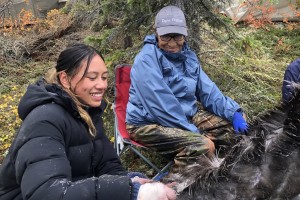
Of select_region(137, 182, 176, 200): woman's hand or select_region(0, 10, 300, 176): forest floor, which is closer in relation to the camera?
select_region(137, 182, 176, 200): woman's hand

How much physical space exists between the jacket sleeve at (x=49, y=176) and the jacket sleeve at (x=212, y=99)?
2.82 m

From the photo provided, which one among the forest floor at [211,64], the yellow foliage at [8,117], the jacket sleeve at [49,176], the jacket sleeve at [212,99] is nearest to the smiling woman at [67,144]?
the jacket sleeve at [49,176]

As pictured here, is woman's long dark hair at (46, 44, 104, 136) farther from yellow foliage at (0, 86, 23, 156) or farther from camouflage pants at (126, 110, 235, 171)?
yellow foliage at (0, 86, 23, 156)

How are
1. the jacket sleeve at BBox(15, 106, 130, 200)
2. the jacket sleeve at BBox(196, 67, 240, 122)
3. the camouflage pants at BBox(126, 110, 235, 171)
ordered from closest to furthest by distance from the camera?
the jacket sleeve at BBox(15, 106, 130, 200) < the camouflage pants at BBox(126, 110, 235, 171) < the jacket sleeve at BBox(196, 67, 240, 122)

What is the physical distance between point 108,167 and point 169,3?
339 cm

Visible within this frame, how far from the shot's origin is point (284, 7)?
10.8m

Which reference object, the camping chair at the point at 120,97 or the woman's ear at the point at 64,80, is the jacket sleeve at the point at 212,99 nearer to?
the camping chair at the point at 120,97

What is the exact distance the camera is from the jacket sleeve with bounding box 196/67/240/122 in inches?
172

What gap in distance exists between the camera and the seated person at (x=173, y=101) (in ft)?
12.7

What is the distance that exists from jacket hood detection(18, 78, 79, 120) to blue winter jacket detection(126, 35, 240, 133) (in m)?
1.77

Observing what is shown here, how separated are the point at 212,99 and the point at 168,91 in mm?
782

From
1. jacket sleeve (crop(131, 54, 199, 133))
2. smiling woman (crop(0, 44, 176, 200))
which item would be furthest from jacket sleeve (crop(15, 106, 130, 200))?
jacket sleeve (crop(131, 54, 199, 133))

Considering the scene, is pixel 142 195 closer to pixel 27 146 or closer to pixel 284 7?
pixel 27 146

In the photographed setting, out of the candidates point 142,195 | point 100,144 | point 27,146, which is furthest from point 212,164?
point 100,144
